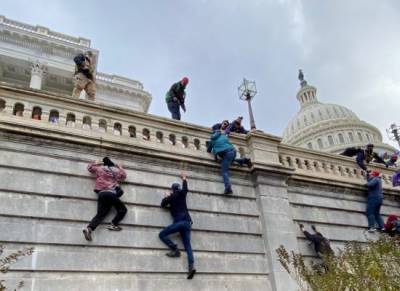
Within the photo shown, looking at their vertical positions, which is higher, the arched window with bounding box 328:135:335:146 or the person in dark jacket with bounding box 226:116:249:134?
the arched window with bounding box 328:135:335:146

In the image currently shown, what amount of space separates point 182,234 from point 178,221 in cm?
32

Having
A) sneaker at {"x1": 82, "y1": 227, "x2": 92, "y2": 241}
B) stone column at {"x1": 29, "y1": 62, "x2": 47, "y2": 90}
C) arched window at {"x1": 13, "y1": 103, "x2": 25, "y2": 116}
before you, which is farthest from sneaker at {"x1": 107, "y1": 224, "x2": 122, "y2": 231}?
stone column at {"x1": 29, "y1": 62, "x2": 47, "y2": 90}

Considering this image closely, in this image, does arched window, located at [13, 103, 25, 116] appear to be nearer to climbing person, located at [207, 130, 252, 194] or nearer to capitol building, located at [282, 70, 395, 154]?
climbing person, located at [207, 130, 252, 194]

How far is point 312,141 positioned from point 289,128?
11578 mm

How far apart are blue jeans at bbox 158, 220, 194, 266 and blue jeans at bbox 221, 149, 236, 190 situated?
2.02 meters

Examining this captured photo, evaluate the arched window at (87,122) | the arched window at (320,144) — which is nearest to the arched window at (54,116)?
the arched window at (87,122)

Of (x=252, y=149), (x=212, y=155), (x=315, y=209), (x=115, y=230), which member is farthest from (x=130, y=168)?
(x=315, y=209)

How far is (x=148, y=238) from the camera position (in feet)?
30.3

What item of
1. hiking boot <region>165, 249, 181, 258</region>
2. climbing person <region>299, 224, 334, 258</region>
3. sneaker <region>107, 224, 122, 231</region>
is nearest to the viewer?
sneaker <region>107, 224, 122, 231</region>

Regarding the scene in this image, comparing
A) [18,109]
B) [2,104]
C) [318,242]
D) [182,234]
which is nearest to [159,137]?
[182,234]

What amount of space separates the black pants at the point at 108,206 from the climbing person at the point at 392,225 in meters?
8.62

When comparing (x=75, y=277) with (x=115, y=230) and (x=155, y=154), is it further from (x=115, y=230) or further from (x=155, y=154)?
(x=155, y=154)

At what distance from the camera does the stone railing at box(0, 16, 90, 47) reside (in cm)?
3184

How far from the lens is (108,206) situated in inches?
357
